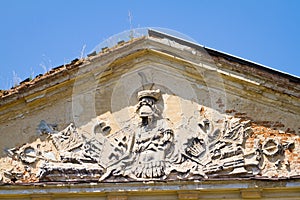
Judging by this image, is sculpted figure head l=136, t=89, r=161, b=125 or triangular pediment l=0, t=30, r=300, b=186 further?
sculpted figure head l=136, t=89, r=161, b=125

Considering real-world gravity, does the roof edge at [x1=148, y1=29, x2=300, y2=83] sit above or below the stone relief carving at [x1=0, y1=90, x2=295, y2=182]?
above

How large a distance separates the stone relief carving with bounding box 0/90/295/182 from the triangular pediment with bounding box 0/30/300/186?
0.04ft

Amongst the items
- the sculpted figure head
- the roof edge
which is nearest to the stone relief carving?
the sculpted figure head

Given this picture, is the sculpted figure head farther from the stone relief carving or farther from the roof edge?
the roof edge

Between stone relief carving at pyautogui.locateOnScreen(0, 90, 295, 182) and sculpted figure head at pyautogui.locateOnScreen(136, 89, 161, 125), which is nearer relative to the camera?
stone relief carving at pyautogui.locateOnScreen(0, 90, 295, 182)

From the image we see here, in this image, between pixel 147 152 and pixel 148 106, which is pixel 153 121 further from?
pixel 147 152

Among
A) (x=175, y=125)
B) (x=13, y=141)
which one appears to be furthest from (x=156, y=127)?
(x=13, y=141)

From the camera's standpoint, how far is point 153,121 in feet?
33.5

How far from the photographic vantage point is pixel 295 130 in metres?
9.91

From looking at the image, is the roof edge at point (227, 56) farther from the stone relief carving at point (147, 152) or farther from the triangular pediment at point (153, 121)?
the stone relief carving at point (147, 152)

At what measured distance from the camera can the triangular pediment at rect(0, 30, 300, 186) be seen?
980 centimetres

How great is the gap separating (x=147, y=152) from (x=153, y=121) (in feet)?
1.55

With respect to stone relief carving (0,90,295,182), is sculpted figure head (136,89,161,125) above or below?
above

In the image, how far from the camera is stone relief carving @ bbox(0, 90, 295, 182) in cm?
976
